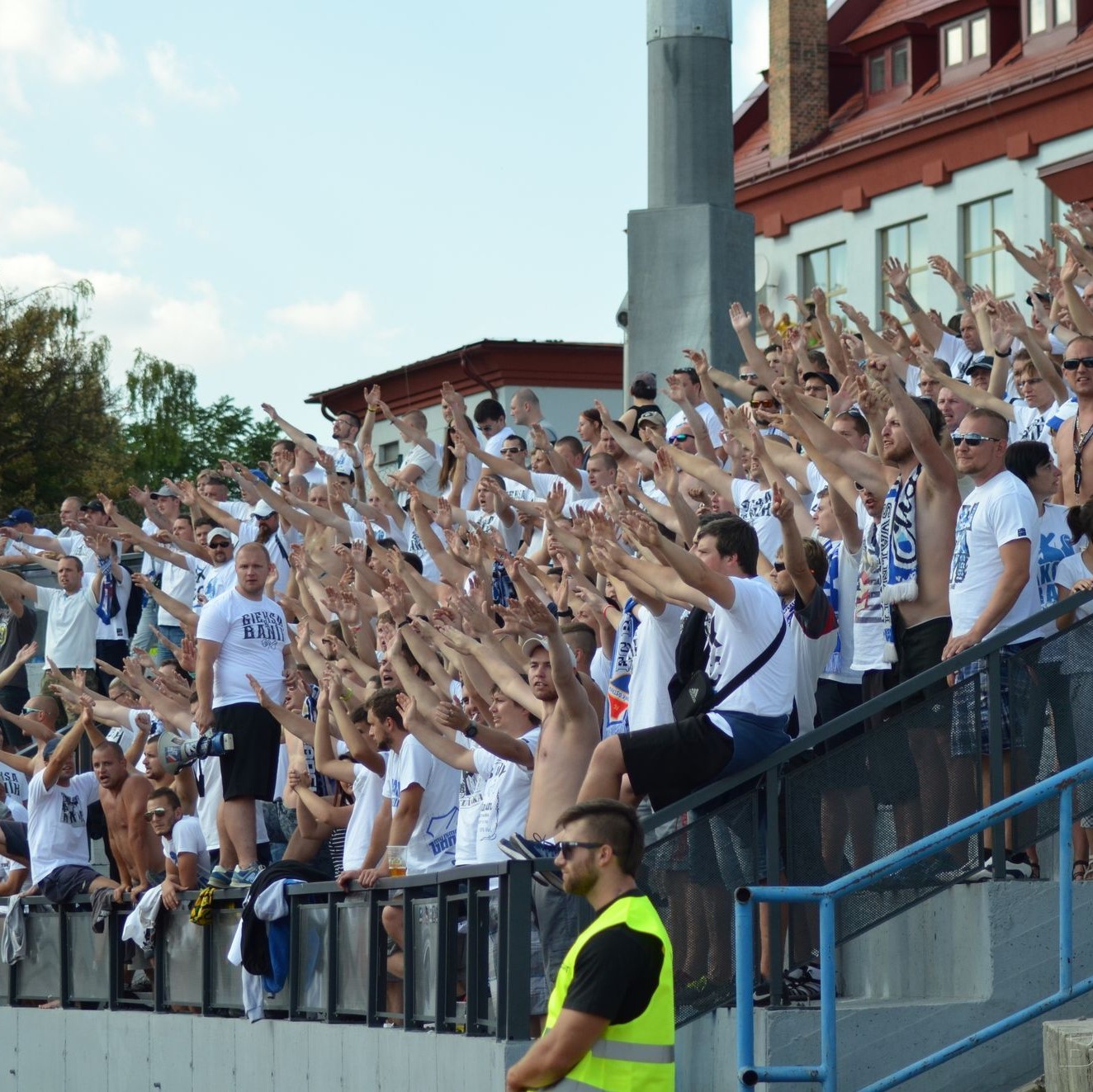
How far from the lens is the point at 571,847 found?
670cm

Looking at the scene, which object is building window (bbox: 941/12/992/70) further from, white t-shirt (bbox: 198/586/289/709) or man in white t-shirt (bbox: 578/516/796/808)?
man in white t-shirt (bbox: 578/516/796/808)


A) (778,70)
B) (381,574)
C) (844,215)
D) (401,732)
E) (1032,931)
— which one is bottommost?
(1032,931)

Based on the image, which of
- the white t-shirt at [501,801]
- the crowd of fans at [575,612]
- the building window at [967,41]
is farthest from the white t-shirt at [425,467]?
the building window at [967,41]

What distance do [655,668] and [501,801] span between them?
1.29 m

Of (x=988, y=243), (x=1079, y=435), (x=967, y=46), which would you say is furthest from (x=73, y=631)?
(x=967, y=46)

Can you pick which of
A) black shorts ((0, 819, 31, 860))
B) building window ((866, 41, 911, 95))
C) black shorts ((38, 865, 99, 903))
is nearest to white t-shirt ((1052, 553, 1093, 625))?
black shorts ((38, 865, 99, 903))

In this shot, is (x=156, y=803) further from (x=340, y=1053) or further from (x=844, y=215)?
(x=844, y=215)

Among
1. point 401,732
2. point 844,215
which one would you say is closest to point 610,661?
point 401,732

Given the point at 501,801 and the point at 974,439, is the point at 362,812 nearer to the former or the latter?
the point at 501,801

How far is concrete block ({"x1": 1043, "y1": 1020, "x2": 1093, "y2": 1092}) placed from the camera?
22.0 ft

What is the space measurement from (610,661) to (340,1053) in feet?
8.26

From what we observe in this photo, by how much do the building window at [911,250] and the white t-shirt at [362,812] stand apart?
2962 cm

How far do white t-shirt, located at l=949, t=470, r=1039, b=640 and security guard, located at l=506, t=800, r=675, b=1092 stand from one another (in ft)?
11.1

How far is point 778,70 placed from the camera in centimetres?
4412
